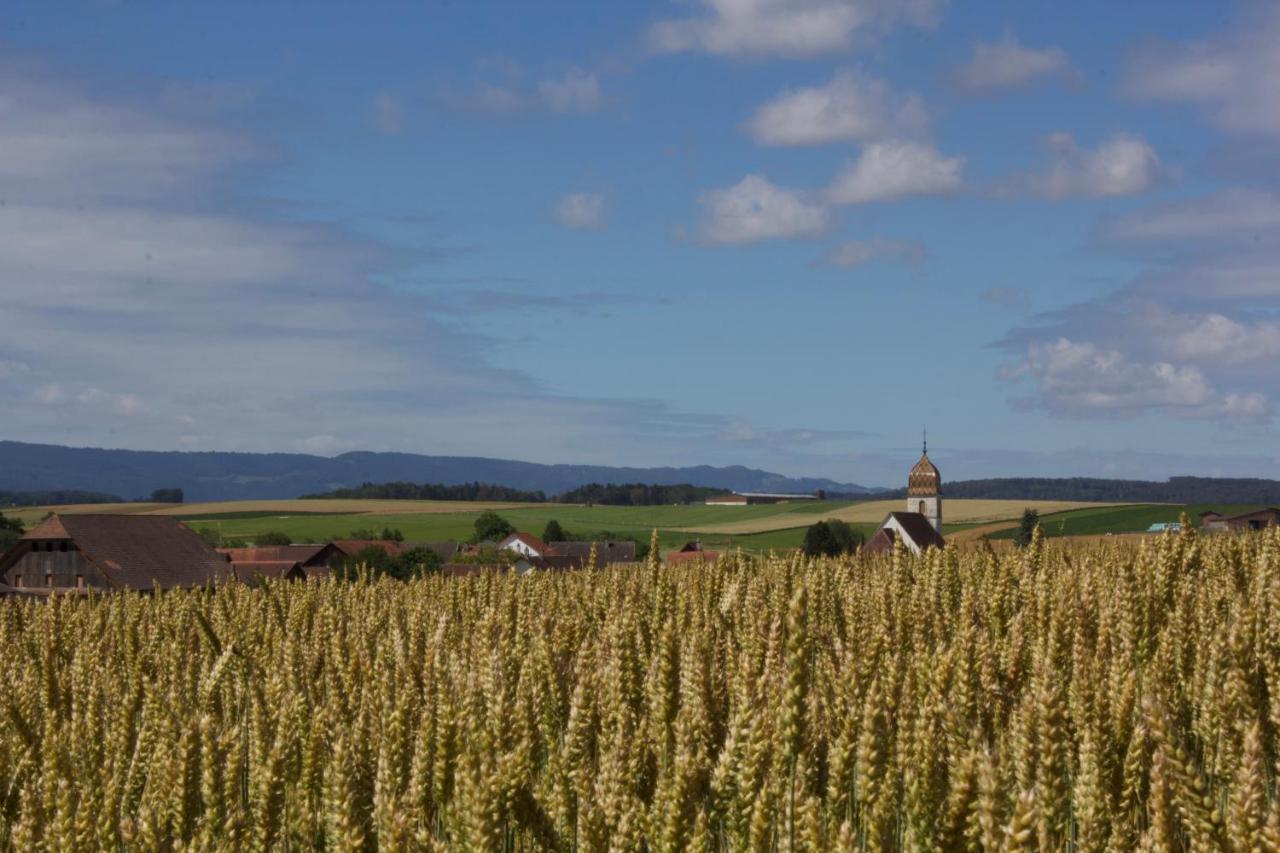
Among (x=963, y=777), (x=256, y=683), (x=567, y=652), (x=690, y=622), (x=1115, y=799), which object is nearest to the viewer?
(x=963, y=777)

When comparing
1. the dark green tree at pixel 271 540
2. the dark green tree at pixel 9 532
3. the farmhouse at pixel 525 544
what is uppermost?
the dark green tree at pixel 9 532

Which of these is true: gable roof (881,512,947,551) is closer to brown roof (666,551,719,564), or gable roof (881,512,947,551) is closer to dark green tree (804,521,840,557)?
dark green tree (804,521,840,557)

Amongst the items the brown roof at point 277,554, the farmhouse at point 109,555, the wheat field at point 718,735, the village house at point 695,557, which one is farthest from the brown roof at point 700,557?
the brown roof at point 277,554

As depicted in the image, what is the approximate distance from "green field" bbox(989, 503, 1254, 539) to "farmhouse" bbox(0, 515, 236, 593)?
56.8 metres

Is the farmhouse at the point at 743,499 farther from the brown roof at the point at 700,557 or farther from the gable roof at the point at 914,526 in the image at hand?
the brown roof at the point at 700,557

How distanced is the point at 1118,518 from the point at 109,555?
77758 mm

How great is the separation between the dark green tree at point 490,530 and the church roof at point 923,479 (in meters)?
35.4

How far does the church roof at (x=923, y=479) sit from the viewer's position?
95.6 m

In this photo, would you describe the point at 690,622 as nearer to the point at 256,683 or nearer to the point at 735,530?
the point at 256,683

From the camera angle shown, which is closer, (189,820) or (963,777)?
(963,777)

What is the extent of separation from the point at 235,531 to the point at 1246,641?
430 ft

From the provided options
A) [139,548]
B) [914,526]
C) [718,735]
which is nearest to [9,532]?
[139,548]

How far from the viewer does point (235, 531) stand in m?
128

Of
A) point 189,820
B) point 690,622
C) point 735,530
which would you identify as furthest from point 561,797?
point 735,530
